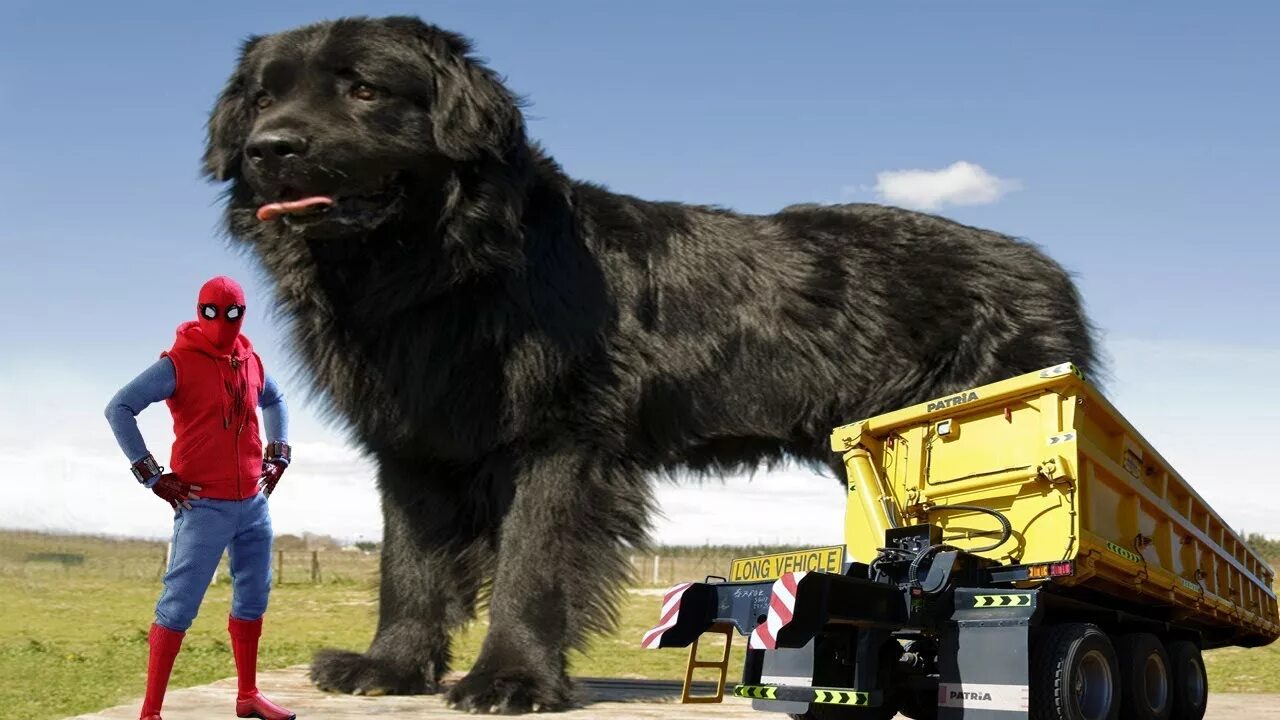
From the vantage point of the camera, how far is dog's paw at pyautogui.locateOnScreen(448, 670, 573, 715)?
15.2 feet

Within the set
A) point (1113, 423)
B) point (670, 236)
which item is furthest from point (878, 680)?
point (670, 236)

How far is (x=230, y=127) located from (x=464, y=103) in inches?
45.0

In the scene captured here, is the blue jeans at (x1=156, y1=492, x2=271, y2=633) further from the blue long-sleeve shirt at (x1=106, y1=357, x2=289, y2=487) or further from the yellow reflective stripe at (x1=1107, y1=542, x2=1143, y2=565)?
the yellow reflective stripe at (x1=1107, y1=542, x2=1143, y2=565)

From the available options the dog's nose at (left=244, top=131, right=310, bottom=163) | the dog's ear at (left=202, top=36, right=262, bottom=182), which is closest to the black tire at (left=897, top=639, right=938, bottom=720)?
the dog's nose at (left=244, top=131, right=310, bottom=163)

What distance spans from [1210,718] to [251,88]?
18.1ft

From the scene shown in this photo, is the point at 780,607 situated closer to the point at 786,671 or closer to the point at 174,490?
the point at 786,671

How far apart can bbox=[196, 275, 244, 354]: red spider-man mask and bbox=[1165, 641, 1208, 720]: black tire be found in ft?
14.4

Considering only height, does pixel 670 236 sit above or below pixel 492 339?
above

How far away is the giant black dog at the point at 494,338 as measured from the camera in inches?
191

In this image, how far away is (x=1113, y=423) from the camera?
16.9ft

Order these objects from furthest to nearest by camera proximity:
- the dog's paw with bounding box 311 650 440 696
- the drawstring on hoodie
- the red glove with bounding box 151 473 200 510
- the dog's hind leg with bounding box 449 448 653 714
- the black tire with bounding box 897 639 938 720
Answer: the dog's paw with bounding box 311 650 440 696 → the black tire with bounding box 897 639 938 720 → the dog's hind leg with bounding box 449 448 653 714 → the drawstring on hoodie → the red glove with bounding box 151 473 200 510

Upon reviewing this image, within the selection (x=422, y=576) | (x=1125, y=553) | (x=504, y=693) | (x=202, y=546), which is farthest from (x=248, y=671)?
(x=1125, y=553)

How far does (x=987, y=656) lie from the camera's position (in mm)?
4363

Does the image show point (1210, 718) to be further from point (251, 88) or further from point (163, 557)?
point (163, 557)
